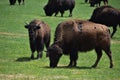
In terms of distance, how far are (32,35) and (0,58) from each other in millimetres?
1635

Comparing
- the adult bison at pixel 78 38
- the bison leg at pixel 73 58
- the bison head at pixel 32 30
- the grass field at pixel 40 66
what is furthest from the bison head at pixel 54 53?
the bison head at pixel 32 30

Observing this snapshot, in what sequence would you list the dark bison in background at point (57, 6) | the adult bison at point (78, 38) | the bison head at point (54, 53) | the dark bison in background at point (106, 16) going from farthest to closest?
1. the dark bison in background at point (57, 6)
2. the dark bison in background at point (106, 16)
3. the adult bison at point (78, 38)
4. the bison head at point (54, 53)

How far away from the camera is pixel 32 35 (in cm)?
1697

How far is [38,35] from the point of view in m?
17.7

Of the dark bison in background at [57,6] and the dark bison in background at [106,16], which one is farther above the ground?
the dark bison in background at [106,16]

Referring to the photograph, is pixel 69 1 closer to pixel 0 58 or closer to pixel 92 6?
pixel 92 6

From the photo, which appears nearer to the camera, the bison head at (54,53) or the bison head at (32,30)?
the bison head at (54,53)

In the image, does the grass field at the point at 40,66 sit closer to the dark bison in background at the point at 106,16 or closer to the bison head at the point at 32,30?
the bison head at the point at 32,30

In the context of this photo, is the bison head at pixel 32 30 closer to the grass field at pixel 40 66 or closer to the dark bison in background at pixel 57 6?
the grass field at pixel 40 66

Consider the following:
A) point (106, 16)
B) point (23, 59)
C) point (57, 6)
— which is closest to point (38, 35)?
point (23, 59)

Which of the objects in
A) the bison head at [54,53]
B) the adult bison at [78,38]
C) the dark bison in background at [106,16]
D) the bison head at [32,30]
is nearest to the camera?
the bison head at [54,53]

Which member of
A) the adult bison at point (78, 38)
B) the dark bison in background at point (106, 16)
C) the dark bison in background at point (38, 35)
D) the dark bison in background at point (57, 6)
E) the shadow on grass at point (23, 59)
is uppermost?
the adult bison at point (78, 38)

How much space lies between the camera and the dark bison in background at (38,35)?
17.1 meters

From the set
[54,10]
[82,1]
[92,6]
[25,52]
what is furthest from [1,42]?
[82,1]
